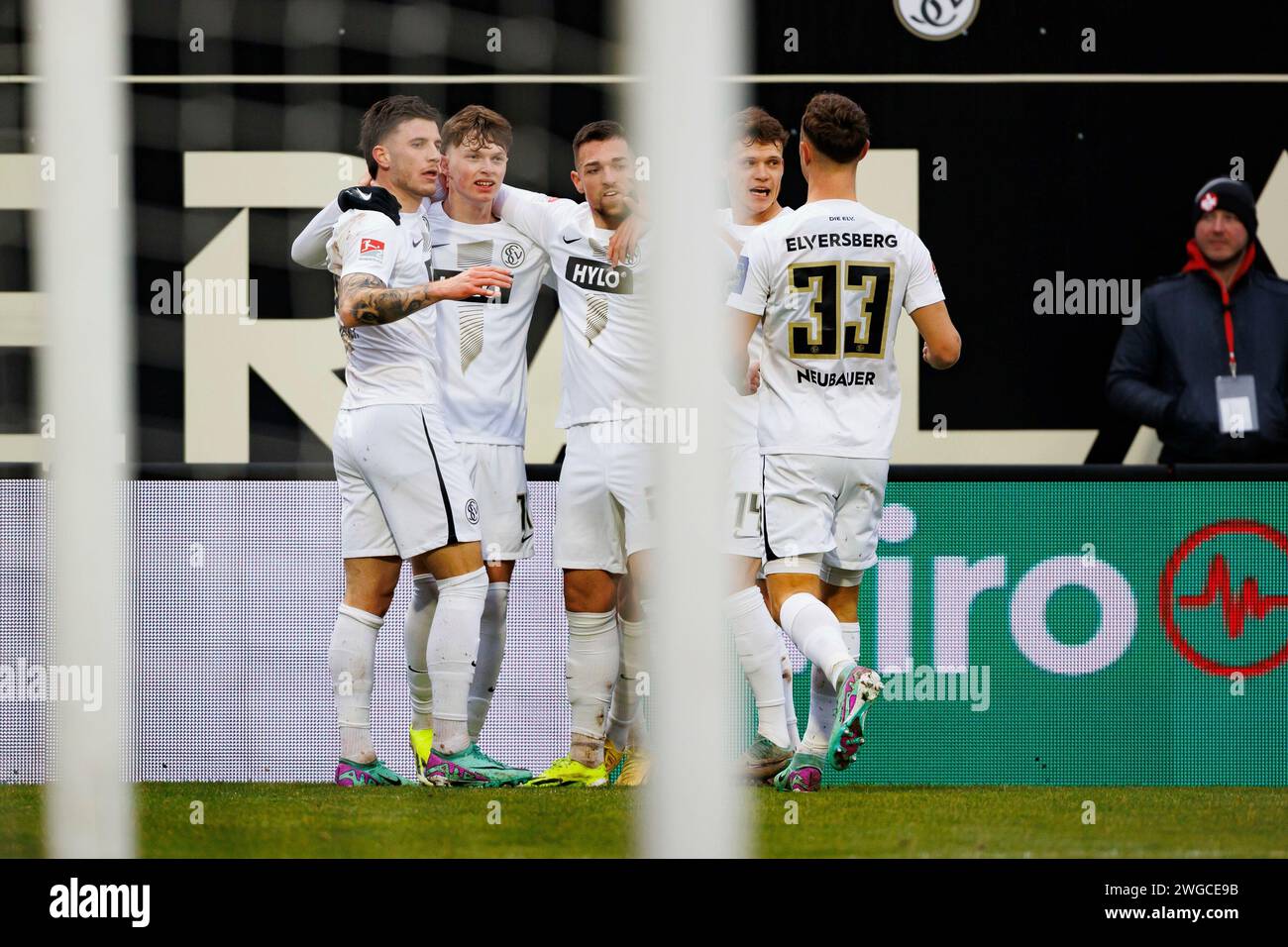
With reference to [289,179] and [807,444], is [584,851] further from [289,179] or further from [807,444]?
[289,179]

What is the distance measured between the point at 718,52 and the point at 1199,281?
3387mm

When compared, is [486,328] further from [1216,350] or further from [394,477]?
[1216,350]

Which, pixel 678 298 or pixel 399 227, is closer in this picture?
pixel 678 298

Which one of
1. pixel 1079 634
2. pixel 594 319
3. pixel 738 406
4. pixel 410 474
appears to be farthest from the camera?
pixel 1079 634

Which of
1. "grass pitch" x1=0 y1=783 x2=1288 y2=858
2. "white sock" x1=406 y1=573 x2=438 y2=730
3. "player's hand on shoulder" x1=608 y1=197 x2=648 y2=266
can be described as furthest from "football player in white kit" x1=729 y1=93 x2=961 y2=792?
"white sock" x1=406 y1=573 x2=438 y2=730

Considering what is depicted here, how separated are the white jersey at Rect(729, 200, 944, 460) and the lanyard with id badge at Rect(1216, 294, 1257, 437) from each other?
1.42 m

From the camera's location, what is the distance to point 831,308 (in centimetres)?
525

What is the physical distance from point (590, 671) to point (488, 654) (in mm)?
373

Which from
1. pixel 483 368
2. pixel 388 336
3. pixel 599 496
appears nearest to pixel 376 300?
pixel 388 336

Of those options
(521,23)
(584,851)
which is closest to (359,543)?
(584,851)

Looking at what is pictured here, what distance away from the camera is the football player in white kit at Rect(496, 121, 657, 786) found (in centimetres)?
560

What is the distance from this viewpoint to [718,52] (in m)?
3.36

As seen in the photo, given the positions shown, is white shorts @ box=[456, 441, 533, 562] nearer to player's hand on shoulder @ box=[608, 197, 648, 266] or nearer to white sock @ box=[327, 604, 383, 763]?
white sock @ box=[327, 604, 383, 763]

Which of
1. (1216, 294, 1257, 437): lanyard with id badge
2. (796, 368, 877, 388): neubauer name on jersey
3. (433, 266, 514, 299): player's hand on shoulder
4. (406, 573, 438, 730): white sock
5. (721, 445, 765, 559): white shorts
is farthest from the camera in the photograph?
(1216, 294, 1257, 437): lanyard with id badge
